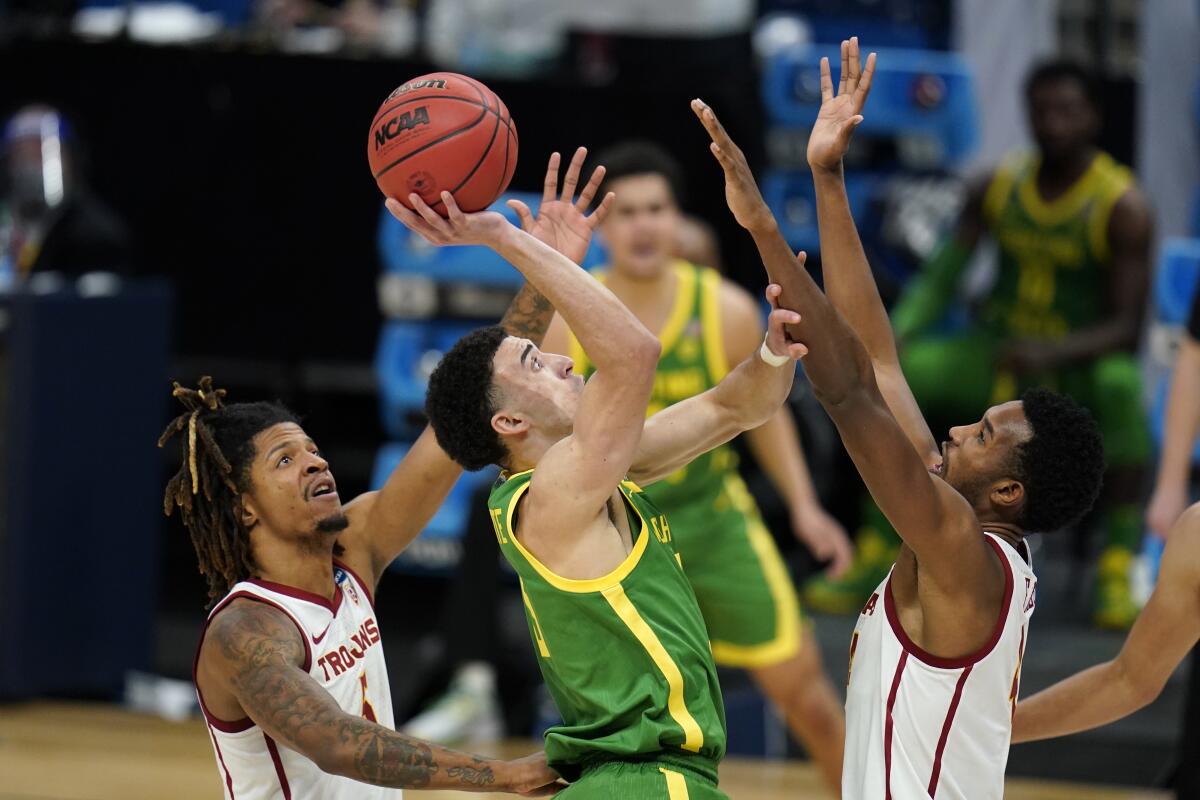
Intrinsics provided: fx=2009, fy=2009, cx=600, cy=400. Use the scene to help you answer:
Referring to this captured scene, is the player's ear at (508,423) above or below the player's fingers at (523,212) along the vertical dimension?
below

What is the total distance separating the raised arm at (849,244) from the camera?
3930mm

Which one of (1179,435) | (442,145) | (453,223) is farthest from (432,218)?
(1179,435)

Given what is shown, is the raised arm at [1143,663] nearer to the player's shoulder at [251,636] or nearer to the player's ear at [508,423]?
the player's ear at [508,423]

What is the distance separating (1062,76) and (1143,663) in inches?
182

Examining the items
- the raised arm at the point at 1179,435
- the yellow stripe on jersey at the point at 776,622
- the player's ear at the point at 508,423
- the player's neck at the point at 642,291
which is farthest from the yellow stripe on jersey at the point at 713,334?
the player's ear at the point at 508,423

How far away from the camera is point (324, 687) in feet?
13.0

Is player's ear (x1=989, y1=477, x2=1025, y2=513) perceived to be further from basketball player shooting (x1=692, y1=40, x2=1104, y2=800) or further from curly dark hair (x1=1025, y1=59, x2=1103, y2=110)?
curly dark hair (x1=1025, y1=59, x2=1103, y2=110)

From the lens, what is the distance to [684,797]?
3.75 metres

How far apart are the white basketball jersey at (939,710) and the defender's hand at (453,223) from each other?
1.03 metres

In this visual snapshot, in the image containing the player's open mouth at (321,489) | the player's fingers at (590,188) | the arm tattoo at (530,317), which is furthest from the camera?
the arm tattoo at (530,317)

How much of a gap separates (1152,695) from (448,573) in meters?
5.33

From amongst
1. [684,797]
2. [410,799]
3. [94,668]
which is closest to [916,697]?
[684,797]

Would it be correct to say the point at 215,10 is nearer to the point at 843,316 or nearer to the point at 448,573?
the point at 448,573

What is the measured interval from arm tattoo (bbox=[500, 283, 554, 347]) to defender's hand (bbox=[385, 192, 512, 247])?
1.69 feet
